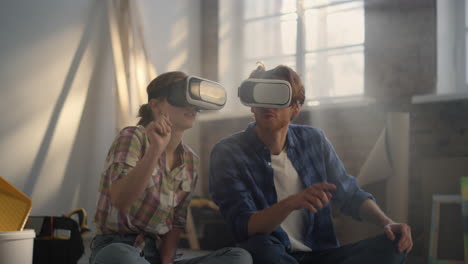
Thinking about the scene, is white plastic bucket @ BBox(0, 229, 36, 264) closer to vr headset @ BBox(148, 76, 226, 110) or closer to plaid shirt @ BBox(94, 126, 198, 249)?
plaid shirt @ BBox(94, 126, 198, 249)

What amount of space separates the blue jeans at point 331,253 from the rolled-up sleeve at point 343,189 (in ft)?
0.25

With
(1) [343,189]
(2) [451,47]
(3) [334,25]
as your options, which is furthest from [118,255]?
(2) [451,47]

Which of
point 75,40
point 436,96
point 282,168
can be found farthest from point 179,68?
point 436,96

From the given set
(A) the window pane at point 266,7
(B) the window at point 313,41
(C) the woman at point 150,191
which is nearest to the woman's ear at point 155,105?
(C) the woman at point 150,191

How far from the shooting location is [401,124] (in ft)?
5.66

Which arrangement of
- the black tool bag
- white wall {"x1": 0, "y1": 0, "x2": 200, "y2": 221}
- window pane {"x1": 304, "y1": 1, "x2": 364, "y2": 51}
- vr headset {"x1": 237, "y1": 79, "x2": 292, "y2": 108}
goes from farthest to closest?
window pane {"x1": 304, "y1": 1, "x2": 364, "y2": 51} → white wall {"x1": 0, "y1": 0, "x2": 200, "y2": 221} → the black tool bag → vr headset {"x1": 237, "y1": 79, "x2": 292, "y2": 108}

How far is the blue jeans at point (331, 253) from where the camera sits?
81 centimetres

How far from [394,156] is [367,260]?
855 millimetres

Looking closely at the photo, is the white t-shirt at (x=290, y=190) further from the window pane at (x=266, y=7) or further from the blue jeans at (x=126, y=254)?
the window pane at (x=266, y=7)

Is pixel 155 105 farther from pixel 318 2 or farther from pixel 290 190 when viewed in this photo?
pixel 318 2

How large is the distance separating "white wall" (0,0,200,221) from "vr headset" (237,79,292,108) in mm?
849

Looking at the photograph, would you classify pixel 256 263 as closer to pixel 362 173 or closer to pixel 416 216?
pixel 362 173

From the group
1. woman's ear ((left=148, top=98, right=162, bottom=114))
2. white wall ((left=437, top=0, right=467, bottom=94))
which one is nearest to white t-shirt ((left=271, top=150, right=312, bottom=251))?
woman's ear ((left=148, top=98, right=162, bottom=114))

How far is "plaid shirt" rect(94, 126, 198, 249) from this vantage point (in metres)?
0.83
